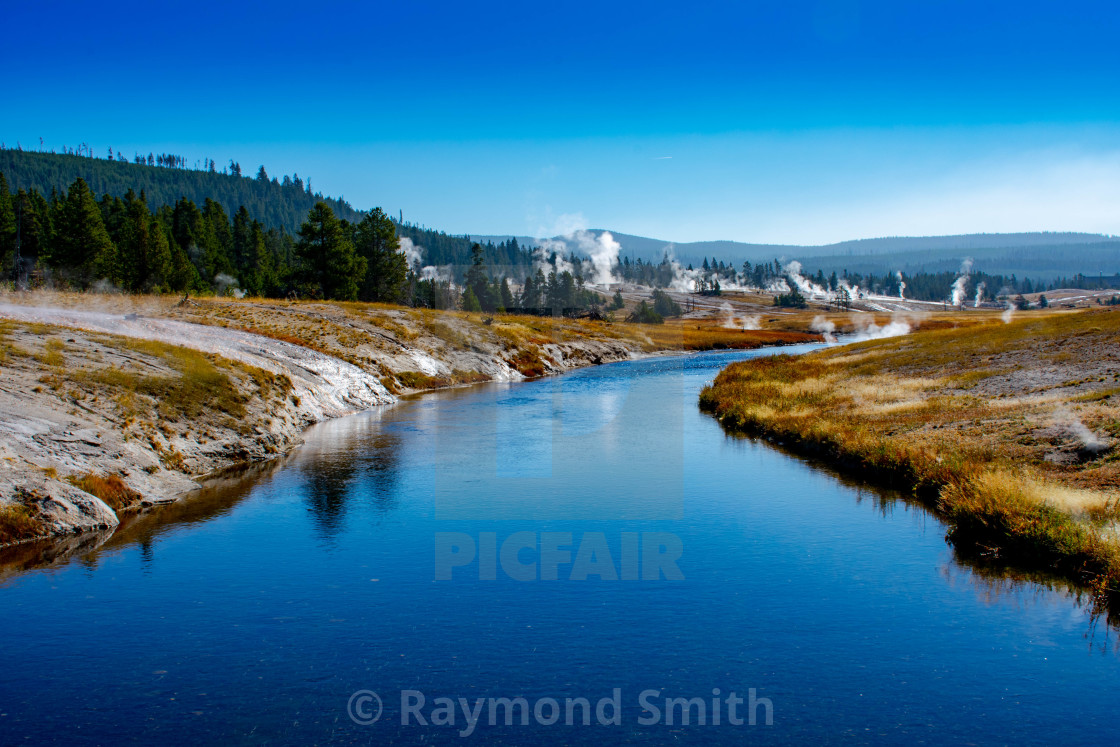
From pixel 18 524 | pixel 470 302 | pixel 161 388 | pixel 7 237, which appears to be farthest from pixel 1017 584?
pixel 470 302

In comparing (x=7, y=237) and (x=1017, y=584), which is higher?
(x=7, y=237)

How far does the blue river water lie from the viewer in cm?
1166

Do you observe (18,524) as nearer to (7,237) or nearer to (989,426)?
(989,426)

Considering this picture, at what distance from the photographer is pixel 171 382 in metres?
33.2

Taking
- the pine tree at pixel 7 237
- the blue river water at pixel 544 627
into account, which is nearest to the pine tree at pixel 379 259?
the pine tree at pixel 7 237

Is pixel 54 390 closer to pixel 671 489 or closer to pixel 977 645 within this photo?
pixel 671 489

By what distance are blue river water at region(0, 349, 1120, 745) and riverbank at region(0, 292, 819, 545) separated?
8.21ft

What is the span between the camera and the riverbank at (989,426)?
1862cm

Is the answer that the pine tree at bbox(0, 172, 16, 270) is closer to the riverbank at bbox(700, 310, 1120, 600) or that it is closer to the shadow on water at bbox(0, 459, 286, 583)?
the shadow on water at bbox(0, 459, 286, 583)

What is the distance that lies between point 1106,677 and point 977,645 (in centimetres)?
200

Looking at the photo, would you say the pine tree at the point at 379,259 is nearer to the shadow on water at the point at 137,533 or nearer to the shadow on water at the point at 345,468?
the shadow on water at the point at 345,468

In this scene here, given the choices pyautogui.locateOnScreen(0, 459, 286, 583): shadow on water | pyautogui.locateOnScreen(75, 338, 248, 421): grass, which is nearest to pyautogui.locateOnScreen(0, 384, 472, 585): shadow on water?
pyautogui.locateOnScreen(0, 459, 286, 583): shadow on water

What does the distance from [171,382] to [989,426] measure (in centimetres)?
3512

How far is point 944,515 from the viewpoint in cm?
2258
